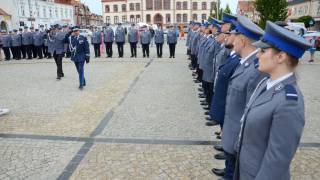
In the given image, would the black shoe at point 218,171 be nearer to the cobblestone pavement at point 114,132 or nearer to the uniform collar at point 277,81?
the cobblestone pavement at point 114,132

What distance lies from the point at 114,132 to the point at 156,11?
94.0 metres

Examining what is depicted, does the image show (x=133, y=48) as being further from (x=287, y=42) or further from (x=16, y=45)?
(x=287, y=42)

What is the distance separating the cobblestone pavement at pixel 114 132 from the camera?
448cm

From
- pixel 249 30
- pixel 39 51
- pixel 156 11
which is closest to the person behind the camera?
pixel 249 30

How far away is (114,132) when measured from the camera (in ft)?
19.6

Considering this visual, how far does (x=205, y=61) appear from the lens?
7363 mm

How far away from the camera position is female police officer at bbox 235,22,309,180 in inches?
79.5

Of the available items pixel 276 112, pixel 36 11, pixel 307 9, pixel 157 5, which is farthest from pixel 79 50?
pixel 157 5

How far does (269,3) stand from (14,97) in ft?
41.5

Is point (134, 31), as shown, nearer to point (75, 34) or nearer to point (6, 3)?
point (75, 34)

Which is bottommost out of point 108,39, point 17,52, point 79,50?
point 17,52

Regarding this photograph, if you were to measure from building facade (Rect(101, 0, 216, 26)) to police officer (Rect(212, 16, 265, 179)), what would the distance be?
90.5m

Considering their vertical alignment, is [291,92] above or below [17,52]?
above

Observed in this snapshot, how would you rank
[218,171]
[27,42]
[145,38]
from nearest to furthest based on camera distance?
[218,171] < [27,42] < [145,38]
